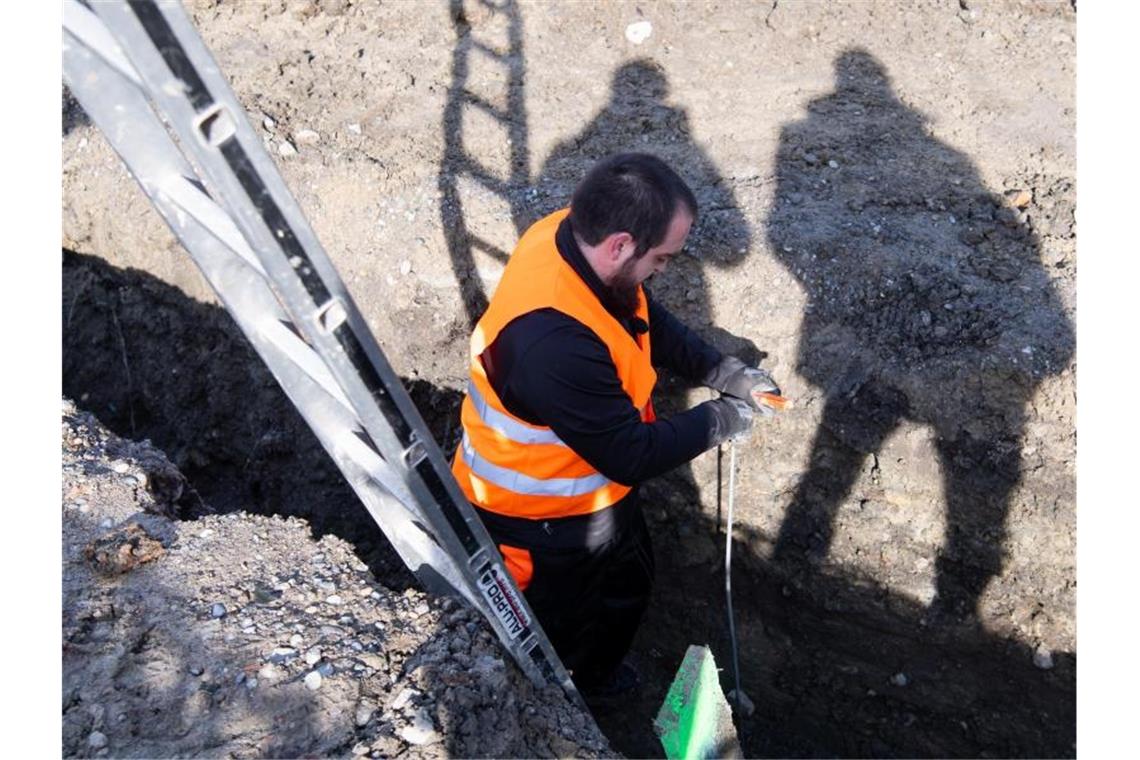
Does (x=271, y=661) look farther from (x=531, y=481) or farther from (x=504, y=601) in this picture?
(x=531, y=481)

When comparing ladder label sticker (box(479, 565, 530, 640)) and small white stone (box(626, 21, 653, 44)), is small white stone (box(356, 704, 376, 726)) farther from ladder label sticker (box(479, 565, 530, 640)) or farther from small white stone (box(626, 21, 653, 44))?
small white stone (box(626, 21, 653, 44))

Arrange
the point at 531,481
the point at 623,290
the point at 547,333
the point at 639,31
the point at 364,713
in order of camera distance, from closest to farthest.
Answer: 1. the point at 364,713
2. the point at 547,333
3. the point at 623,290
4. the point at 531,481
5. the point at 639,31

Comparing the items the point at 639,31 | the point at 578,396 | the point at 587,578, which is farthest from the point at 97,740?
the point at 639,31

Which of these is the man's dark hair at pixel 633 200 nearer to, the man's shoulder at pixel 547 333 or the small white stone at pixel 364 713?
the man's shoulder at pixel 547 333

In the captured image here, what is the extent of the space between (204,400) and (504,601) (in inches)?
116

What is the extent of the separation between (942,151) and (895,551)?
6.30 ft

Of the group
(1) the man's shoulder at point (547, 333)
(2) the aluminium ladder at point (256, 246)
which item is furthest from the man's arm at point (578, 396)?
(2) the aluminium ladder at point (256, 246)

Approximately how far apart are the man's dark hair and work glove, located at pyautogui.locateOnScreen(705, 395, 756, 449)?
63 cm

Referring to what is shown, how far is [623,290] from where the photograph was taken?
3006 millimetres

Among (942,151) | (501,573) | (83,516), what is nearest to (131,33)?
(501,573)

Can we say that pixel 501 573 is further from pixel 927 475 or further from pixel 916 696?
pixel 916 696

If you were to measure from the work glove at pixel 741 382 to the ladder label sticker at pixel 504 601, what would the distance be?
113cm

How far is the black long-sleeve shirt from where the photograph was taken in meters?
2.81

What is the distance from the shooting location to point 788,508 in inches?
166
